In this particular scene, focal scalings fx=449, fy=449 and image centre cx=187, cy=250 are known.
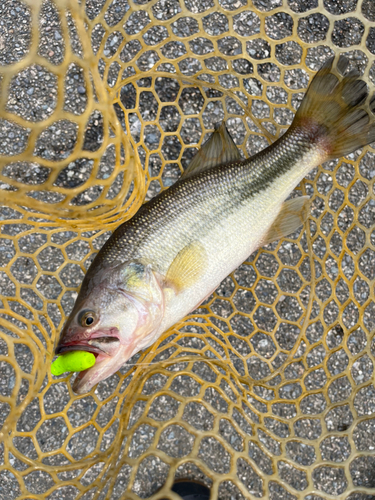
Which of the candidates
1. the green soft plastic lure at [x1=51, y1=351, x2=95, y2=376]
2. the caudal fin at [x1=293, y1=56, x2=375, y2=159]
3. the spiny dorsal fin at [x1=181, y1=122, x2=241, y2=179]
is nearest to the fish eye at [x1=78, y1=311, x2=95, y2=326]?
the green soft plastic lure at [x1=51, y1=351, x2=95, y2=376]

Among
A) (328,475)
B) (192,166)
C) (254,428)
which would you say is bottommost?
(328,475)

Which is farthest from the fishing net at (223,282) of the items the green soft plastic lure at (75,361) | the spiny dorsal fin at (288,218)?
the green soft plastic lure at (75,361)

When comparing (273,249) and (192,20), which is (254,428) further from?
(192,20)

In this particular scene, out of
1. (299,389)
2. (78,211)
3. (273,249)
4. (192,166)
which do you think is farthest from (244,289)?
(78,211)

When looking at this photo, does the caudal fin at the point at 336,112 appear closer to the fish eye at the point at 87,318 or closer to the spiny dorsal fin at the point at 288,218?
the spiny dorsal fin at the point at 288,218

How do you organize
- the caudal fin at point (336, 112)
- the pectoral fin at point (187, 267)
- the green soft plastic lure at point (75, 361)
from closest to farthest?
1. the green soft plastic lure at point (75, 361)
2. the pectoral fin at point (187, 267)
3. the caudal fin at point (336, 112)

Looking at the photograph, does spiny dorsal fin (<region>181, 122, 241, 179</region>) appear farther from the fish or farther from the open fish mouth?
the open fish mouth
